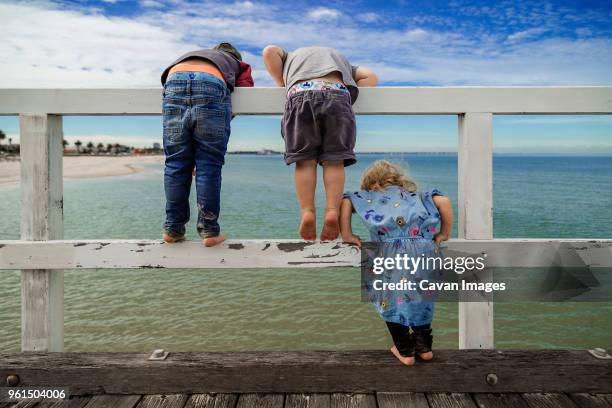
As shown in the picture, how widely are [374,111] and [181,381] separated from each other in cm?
129

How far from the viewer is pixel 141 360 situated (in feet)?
5.71

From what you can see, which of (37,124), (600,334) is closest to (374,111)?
(37,124)

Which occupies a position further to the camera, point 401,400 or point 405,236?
point 405,236

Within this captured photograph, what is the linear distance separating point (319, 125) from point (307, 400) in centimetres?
104

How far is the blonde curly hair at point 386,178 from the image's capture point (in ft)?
6.08

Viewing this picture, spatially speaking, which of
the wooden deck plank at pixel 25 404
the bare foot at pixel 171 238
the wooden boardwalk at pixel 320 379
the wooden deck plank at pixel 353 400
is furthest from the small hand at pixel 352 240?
the wooden deck plank at pixel 25 404

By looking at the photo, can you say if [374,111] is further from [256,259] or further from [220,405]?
[220,405]

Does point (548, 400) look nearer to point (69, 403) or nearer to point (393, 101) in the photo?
point (393, 101)

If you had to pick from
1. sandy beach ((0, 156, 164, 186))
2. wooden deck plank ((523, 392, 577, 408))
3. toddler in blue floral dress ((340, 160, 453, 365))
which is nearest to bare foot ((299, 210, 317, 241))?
toddler in blue floral dress ((340, 160, 453, 365))

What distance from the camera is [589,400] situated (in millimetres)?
1619

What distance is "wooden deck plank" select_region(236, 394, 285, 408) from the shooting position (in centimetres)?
157

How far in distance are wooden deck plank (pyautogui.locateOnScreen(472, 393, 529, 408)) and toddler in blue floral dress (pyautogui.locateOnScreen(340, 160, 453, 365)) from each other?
0.75 ft

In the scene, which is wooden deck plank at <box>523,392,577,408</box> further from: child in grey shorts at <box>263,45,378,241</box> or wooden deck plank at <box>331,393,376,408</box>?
child in grey shorts at <box>263,45,378,241</box>

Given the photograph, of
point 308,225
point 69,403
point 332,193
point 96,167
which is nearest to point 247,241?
point 308,225
